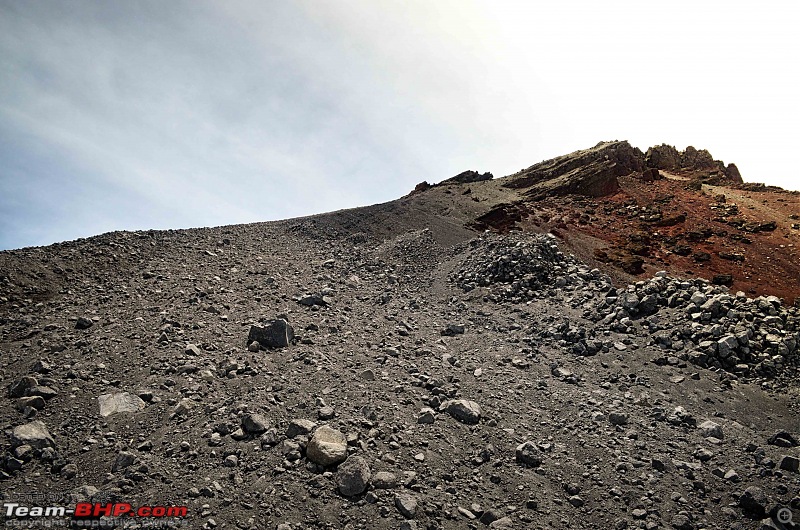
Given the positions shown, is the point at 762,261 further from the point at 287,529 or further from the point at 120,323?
the point at 120,323

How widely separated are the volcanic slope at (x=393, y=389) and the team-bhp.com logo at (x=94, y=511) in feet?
0.39

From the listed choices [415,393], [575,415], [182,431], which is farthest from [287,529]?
[575,415]

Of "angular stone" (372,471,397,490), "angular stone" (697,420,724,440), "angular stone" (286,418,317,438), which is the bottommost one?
"angular stone" (697,420,724,440)

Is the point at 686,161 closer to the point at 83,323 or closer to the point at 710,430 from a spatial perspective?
the point at 710,430

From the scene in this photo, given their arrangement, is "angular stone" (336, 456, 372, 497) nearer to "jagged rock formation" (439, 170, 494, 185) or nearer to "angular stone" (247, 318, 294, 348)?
"angular stone" (247, 318, 294, 348)

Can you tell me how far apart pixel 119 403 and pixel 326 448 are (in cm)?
452

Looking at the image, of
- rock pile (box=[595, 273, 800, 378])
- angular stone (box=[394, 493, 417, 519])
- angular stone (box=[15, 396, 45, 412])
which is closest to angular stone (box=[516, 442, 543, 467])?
angular stone (box=[394, 493, 417, 519])

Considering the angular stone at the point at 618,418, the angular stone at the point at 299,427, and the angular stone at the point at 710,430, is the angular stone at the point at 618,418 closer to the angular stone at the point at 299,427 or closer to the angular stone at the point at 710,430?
the angular stone at the point at 710,430

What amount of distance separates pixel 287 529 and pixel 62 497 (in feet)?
10.9

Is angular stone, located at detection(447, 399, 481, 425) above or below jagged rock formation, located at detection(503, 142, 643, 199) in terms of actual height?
below

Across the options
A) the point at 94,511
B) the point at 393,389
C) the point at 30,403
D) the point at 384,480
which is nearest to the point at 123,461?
the point at 94,511

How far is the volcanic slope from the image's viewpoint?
6281 millimetres

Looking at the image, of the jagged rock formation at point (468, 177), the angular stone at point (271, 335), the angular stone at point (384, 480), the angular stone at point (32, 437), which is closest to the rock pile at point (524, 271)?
the angular stone at point (271, 335)

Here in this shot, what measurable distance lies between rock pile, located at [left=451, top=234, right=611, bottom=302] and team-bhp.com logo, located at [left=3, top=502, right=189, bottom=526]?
1359 centimetres
